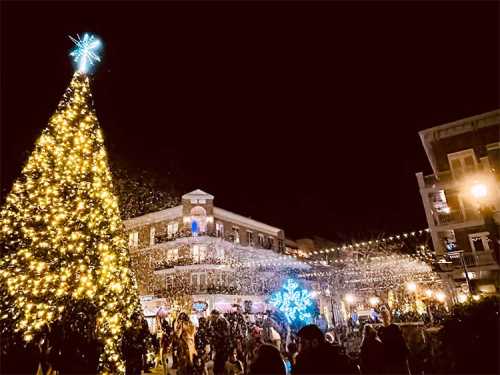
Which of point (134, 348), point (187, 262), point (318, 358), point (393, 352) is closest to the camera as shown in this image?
point (318, 358)

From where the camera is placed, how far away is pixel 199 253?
34156 mm

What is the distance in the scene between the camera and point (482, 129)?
70.4 ft

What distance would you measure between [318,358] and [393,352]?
2505 mm

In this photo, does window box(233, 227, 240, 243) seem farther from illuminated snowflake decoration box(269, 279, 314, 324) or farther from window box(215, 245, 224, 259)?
illuminated snowflake decoration box(269, 279, 314, 324)

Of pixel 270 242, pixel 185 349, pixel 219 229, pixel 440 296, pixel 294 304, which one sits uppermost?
pixel 219 229

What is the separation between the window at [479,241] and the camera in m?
20.2

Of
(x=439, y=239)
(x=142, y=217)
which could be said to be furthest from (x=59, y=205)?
(x=142, y=217)

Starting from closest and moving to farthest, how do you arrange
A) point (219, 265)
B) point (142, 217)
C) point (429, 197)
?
point (429, 197)
point (219, 265)
point (142, 217)

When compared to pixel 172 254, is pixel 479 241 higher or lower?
lower

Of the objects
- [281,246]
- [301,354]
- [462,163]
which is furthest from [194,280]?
[301,354]

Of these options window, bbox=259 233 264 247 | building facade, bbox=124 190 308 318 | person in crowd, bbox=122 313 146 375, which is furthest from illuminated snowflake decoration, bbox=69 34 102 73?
window, bbox=259 233 264 247

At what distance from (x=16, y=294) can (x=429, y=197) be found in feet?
78.4

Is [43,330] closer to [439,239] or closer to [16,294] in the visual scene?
[16,294]

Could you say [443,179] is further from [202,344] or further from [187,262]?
[187,262]
